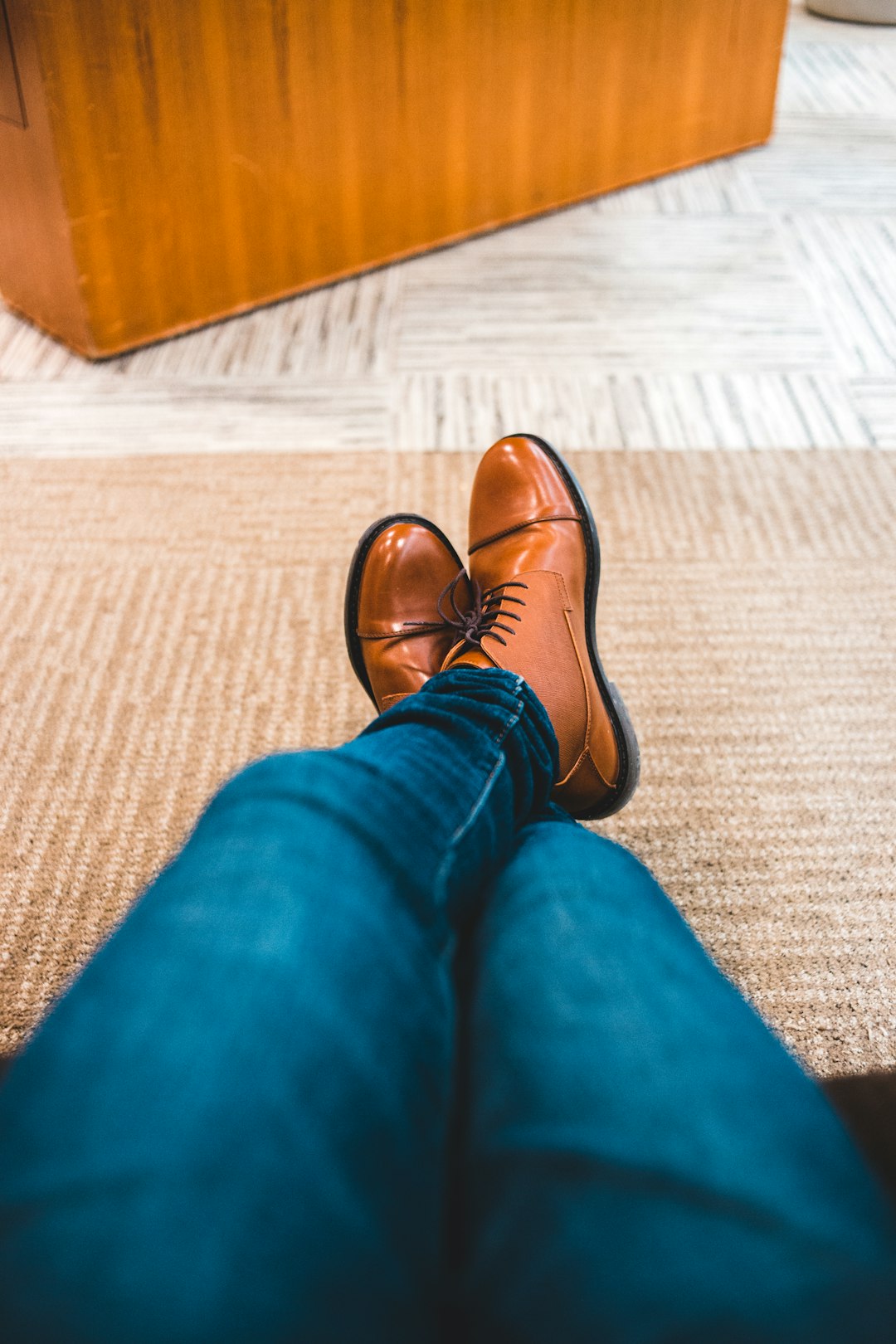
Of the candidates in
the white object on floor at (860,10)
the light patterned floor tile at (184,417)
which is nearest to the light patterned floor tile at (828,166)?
the white object on floor at (860,10)

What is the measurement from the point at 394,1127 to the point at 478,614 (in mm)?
565

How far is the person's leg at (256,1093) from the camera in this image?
0.28m

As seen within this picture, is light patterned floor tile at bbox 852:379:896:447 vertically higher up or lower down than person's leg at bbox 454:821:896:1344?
lower down

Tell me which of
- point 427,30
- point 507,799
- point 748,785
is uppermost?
point 427,30

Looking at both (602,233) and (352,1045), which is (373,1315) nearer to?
(352,1045)

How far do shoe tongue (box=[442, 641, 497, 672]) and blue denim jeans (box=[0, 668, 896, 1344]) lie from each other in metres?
0.29

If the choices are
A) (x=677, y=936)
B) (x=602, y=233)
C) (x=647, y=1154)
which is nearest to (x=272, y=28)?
(x=602, y=233)

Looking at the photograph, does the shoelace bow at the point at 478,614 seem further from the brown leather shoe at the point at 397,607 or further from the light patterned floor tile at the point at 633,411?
the light patterned floor tile at the point at 633,411

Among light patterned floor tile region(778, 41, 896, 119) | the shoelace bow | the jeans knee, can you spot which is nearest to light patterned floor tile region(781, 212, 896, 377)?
light patterned floor tile region(778, 41, 896, 119)

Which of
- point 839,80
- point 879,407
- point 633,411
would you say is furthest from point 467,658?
point 839,80

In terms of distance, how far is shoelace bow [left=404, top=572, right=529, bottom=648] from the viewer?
80 centimetres

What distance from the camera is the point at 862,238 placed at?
5.83 feet

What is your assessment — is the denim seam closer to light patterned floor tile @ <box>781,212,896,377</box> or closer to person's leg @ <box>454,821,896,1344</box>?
person's leg @ <box>454,821,896,1344</box>

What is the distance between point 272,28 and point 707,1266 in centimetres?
159
